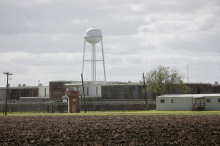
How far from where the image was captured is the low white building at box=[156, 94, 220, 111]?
69500 mm

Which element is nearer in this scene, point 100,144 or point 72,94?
point 100,144

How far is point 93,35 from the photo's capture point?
3600 inches

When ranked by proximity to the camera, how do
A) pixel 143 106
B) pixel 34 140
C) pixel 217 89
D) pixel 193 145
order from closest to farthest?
1. pixel 193 145
2. pixel 34 140
3. pixel 143 106
4. pixel 217 89


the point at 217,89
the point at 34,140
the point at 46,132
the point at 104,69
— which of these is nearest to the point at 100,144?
the point at 34,140

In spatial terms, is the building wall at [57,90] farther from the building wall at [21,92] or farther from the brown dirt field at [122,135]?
the brown dirt field at [122,135]

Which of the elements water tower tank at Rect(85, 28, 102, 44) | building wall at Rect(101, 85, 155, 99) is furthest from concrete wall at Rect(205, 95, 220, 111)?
water tower tank at Rect(85, 28, 102, 44)

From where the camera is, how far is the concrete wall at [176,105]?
7212 centimetres

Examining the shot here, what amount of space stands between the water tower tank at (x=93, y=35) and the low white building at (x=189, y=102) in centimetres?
2672

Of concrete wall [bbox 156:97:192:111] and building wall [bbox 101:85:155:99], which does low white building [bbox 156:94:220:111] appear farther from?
building wall [bbox 101:85:155:99]

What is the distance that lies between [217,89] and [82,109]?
52985mm

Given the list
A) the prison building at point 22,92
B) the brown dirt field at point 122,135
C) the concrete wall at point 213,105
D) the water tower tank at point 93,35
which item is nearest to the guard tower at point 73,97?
the water tower tank at point 93,35

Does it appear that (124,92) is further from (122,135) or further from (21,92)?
(122,135)

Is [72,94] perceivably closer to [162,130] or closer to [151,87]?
[151,87]

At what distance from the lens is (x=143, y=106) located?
87.1 metres
